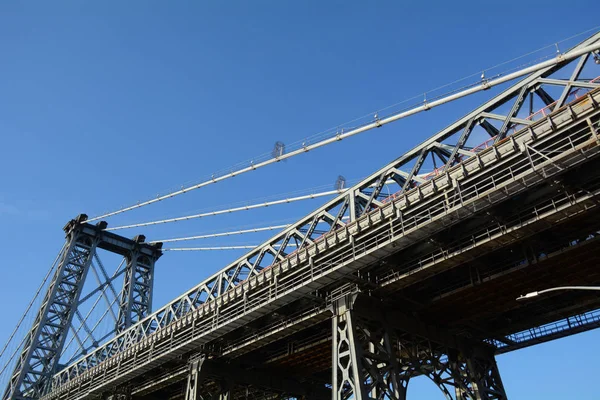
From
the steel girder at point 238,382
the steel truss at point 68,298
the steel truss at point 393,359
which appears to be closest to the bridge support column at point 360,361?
the steel truss at point 393,359

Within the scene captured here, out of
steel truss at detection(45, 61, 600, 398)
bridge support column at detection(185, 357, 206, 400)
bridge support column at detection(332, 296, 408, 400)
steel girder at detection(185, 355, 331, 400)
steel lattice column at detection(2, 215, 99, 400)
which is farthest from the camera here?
steel lattice column at detection(2, 215, 99, 400)

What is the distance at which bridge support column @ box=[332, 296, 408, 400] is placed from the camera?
25.1m

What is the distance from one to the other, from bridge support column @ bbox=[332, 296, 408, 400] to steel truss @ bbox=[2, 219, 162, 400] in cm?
5057

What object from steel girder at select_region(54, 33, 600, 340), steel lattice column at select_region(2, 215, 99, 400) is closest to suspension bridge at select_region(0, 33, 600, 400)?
steel girder at select_region(54, 33, 600, 340)

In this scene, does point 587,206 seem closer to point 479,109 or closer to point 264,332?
point 479,109

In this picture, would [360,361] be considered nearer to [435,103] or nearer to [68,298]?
[435,103]

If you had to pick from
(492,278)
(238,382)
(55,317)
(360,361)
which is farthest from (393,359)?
(55,317)

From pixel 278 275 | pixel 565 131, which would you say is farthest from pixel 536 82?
pixel 278 275

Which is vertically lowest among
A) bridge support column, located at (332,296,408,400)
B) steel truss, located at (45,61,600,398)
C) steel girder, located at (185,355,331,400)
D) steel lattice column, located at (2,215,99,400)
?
bridge support column, located at (332,296,408,400)

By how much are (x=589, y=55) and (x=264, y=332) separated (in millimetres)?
22833

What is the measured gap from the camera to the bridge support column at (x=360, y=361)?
82.5 feet

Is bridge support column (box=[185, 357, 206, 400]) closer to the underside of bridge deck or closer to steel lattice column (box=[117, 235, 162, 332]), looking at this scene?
the underside of bridge deck

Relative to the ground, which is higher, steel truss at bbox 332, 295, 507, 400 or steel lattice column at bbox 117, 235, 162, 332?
steel lattice column at bbox 117, 235, 162, 332

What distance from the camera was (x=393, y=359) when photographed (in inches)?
1051
